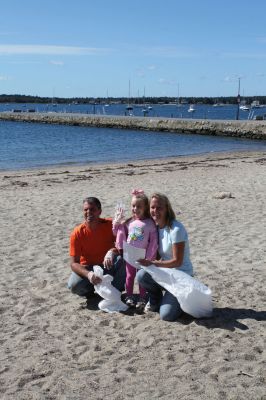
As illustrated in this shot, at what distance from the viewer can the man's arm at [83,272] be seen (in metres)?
5.35

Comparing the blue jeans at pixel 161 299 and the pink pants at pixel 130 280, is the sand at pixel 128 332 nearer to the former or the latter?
the blue jeans at pixel 161 299

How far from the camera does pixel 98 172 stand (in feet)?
65.2

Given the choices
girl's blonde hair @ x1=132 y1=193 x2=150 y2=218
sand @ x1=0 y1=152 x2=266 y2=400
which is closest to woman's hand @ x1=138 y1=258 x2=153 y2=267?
girl's blonde hair @ x1=132 y1=193 x2=150 y2=218

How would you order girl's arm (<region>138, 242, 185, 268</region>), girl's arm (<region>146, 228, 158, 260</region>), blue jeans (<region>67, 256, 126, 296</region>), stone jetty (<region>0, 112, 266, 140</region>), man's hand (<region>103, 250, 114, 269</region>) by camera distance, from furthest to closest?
stone jetty (<region>0, 112, 266, 140</region>)
blue jeans (<region>67, 256, 126, 296</region>)
man's hand (<region>103, 250, 114, 269</region>)
girl's arm (<region>146, 228, 158, 260</region>)
girl's arm (<region>138, 242, 185, 268</region>)

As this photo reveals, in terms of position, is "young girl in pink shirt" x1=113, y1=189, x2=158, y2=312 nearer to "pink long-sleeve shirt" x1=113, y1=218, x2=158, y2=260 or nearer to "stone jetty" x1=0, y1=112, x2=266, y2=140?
"pink long-sleeve shirt" x1=113, y1=218, x2=158, y2=260

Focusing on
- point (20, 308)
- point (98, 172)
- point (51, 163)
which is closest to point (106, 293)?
point (20, 308)

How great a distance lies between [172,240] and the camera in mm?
5133

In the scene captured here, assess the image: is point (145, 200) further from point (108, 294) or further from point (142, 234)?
point (108, 294)

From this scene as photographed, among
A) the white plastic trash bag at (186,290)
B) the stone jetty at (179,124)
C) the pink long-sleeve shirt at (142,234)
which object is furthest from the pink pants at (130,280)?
the stone jetty at (179,124)

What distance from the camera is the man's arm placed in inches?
211

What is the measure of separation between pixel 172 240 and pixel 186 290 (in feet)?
1.55

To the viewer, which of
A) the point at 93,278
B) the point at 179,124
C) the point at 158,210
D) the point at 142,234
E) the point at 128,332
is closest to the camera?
the point at 128,332

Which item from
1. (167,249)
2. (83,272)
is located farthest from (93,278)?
(167,249)

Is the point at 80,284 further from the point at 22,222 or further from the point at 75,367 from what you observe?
the point at 22,222
